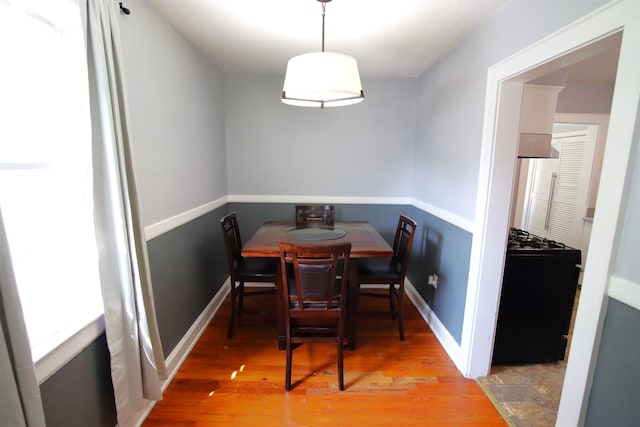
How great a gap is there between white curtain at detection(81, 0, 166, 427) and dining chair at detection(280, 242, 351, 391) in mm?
751

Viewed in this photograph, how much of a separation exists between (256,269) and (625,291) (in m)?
2.15

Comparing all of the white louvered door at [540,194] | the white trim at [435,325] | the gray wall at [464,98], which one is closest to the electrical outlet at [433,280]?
the white trim at [435,325]

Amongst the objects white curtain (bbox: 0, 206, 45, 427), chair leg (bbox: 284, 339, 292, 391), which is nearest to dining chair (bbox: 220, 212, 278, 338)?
chair leg (bbox: 284, 339, 292, 391)

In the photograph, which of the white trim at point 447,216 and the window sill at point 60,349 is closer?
the window sill at point 60,349

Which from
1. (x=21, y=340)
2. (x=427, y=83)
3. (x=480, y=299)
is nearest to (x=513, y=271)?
(x=480, y=299)

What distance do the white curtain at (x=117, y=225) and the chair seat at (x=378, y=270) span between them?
1519mm

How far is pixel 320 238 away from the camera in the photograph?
2344 mm

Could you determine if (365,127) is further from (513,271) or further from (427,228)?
(513,271)

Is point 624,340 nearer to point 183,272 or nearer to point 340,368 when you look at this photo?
point 340,368

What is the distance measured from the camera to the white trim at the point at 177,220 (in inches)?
66.3

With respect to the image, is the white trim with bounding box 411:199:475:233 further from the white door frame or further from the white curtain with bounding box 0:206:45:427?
the white curtain with bounding box 0:206:45:427

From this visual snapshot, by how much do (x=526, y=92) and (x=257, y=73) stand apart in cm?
246

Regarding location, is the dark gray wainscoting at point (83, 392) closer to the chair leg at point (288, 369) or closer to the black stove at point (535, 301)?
the chair leg at point (288, 369)

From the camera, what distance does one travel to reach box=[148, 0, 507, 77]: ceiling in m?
1.69
